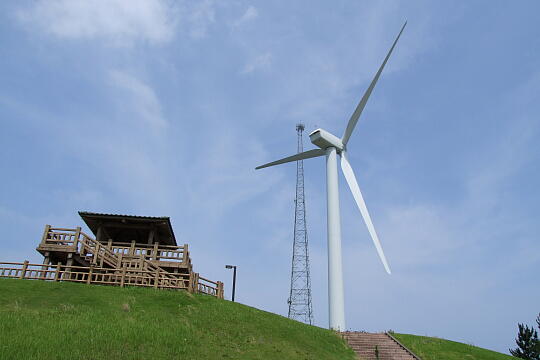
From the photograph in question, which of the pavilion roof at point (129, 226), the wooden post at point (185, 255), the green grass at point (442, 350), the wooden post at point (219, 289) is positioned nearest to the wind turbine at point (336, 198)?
the green grass at point (442, 350)

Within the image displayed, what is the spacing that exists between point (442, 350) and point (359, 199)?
13.6m

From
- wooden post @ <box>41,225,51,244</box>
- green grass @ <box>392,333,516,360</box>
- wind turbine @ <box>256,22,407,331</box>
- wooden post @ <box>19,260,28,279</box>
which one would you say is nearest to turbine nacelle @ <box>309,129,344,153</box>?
wind turbine @ <box>256,22,407,331</box>

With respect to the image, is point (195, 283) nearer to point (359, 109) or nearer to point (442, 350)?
point (442, 350)

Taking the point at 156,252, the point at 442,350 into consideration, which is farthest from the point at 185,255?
the point at 442,350

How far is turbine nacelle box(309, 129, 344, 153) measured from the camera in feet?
134

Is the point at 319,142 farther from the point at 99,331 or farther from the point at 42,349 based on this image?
the point at 42,349

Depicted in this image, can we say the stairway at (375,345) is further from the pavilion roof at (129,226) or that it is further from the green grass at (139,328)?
the pavilion roof at (129,226)

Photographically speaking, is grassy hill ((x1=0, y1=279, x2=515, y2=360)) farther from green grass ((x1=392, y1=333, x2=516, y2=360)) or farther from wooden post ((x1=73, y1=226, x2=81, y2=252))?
wooden post ((x1=73, y1=226, x2=81, y2=252))

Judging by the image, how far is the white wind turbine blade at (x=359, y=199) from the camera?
34.1m

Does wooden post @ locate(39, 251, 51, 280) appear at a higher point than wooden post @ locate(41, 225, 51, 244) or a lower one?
lower

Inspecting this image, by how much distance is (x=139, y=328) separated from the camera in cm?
2172

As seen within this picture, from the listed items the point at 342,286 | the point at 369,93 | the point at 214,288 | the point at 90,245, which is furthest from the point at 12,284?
the point at 369,93

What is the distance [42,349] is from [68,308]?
19.8 ft

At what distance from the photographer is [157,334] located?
21.4 m
